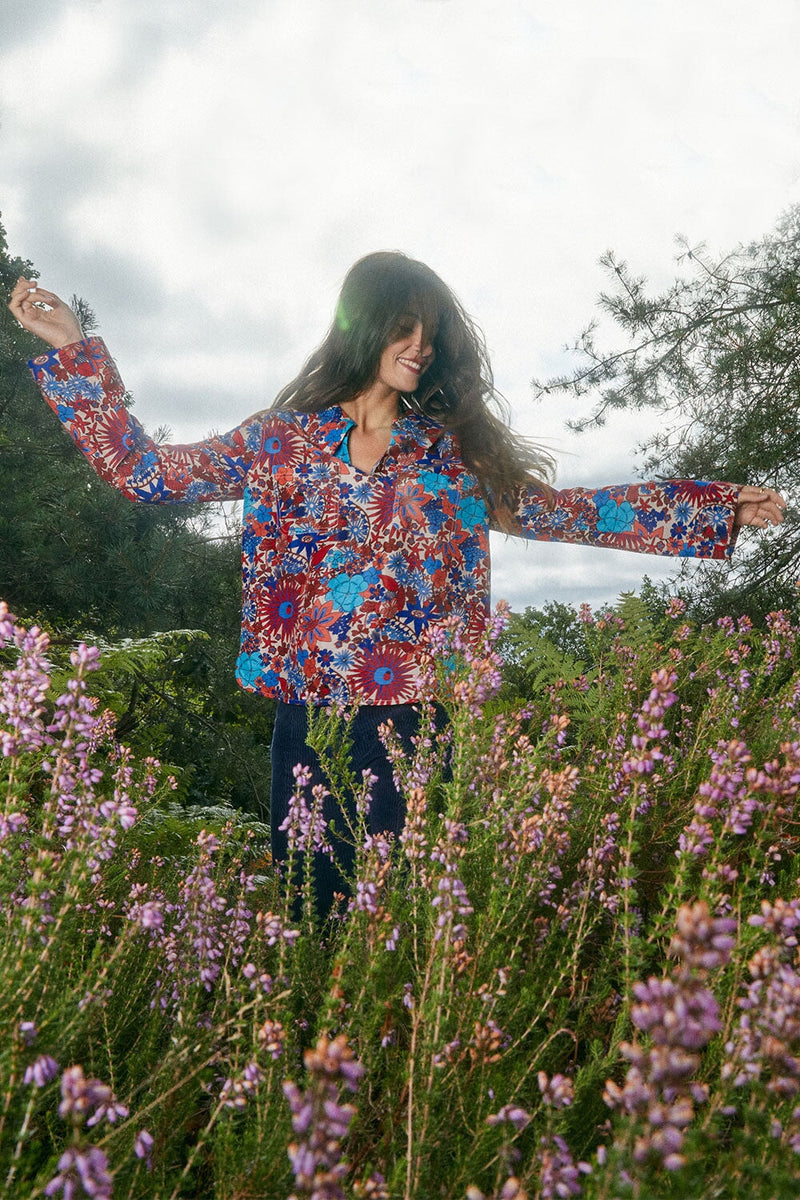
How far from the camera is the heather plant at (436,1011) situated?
0.79 meters

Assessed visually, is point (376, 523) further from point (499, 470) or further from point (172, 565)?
point (172, 565)

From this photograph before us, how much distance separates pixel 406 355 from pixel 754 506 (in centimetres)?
139

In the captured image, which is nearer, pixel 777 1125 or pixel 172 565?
pixel 777 1125

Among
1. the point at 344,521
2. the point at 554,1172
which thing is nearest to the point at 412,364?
the point at 344,521

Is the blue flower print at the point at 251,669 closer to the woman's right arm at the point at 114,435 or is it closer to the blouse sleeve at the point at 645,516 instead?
the woman's right arm at the point at 114,435

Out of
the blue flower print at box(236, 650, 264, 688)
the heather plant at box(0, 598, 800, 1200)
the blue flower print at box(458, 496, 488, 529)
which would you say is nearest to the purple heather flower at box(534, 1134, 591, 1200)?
the heather plant at box(0, 598, 800, 1200)

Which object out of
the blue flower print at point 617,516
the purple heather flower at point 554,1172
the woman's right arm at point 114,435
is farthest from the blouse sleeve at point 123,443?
the purple heather flower at point 554,1172

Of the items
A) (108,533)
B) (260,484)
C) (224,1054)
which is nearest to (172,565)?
(108,533)

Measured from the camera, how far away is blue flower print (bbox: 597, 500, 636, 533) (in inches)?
129

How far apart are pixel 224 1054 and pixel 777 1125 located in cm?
97

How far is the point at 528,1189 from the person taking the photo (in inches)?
45.0

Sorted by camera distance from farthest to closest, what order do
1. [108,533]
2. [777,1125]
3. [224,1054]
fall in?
1. [108,533]
2. [224,1054]
3. [777,1125]

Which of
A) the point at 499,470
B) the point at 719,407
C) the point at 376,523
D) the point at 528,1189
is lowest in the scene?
the point at 528,1189

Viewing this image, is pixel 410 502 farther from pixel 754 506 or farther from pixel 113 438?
pixel 754 506
